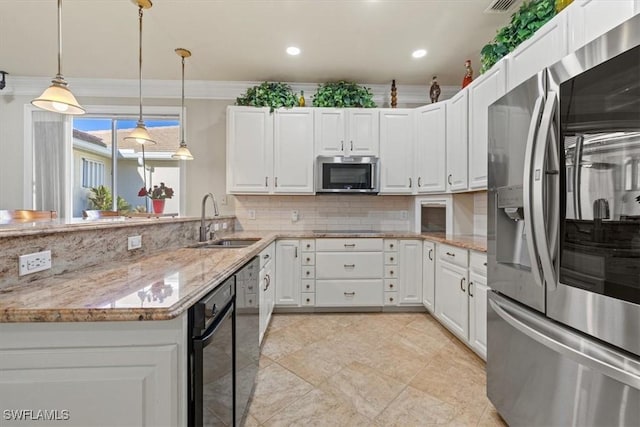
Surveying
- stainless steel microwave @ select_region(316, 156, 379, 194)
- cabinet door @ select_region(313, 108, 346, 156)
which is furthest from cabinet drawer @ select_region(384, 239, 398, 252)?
cabinet door @ select_region(313, 108, 346, 156)

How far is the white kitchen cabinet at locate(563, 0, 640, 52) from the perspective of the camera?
1.34 m

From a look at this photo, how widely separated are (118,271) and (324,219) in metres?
2.78

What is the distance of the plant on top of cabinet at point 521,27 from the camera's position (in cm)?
194

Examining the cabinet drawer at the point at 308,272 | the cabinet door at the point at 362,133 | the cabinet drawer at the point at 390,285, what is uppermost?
the cabinet door at the point at 362,133

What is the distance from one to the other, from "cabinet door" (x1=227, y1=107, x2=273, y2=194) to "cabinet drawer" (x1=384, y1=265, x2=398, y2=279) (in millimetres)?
1657

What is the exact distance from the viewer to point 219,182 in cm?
397

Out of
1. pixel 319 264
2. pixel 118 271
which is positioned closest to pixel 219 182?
pixel 319 264

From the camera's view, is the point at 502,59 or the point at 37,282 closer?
the point at 37,282

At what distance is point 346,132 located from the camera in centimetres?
356

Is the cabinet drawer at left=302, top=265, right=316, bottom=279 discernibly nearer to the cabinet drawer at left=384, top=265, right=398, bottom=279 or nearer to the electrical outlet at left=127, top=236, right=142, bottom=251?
the cabinet drawer at left=384, top=265, right=398, bottom=279

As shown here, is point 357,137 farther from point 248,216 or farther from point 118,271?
point 118,271

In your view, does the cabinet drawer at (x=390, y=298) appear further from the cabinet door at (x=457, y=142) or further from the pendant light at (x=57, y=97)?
the pendant light at (x=57, y=97)

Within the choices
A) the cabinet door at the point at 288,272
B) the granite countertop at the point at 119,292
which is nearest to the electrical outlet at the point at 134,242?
the granite countertop at the point at 119,292

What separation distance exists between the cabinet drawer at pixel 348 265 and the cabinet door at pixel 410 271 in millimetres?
253
